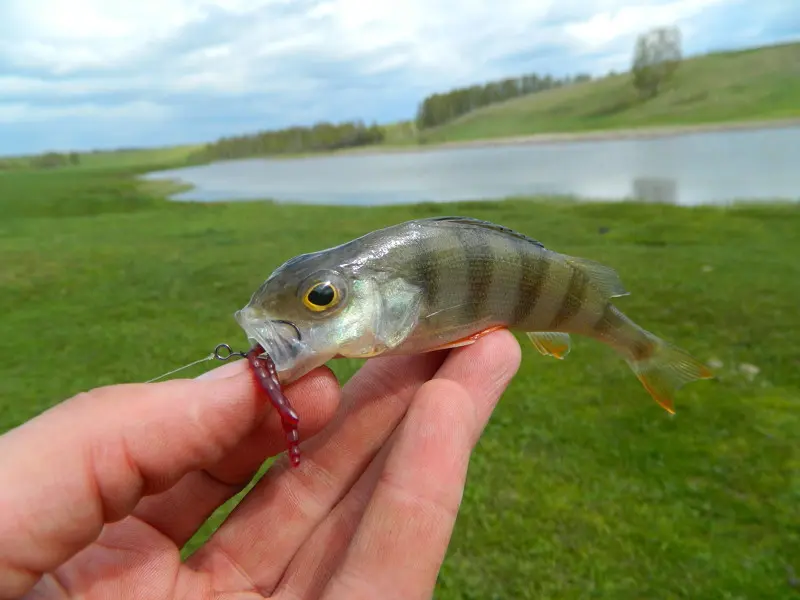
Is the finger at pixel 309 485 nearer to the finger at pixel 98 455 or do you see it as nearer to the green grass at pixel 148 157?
the finger at pixel 98 455

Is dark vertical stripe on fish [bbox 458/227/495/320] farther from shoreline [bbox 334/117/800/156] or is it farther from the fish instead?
shoreline [bbox 334/117/800/156]

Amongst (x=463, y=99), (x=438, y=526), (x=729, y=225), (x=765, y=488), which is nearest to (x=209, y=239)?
(x=729, y=225)

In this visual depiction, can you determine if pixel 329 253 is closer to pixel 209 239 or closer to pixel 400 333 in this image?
pixel 400 333

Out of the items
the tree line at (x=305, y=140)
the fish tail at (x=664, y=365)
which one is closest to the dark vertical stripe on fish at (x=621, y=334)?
the fish tail at (x=664, y=365)

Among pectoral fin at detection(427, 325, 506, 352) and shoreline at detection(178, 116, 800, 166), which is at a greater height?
pectoral fin at detection(427, 325, 506, 352)

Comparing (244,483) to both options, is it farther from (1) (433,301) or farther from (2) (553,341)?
(2) (553,341)

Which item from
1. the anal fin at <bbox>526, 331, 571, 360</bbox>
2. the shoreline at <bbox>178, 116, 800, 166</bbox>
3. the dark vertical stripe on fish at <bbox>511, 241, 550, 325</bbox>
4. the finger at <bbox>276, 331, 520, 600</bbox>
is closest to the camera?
the finger at <bbox>276, 331, 520, 600</bbox>

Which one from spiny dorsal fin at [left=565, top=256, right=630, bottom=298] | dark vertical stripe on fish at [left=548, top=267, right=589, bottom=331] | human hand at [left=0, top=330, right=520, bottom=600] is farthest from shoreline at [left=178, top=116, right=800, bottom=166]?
human hand at [left=0, top=330, right=520, bottom=600]

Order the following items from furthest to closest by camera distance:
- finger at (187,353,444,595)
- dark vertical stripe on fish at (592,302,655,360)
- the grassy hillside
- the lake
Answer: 1. the grassy hillside
2. the lake
3. dark vertical stripe on fish at (592,302,655,360)
4. finger at (187,353,444,595)
